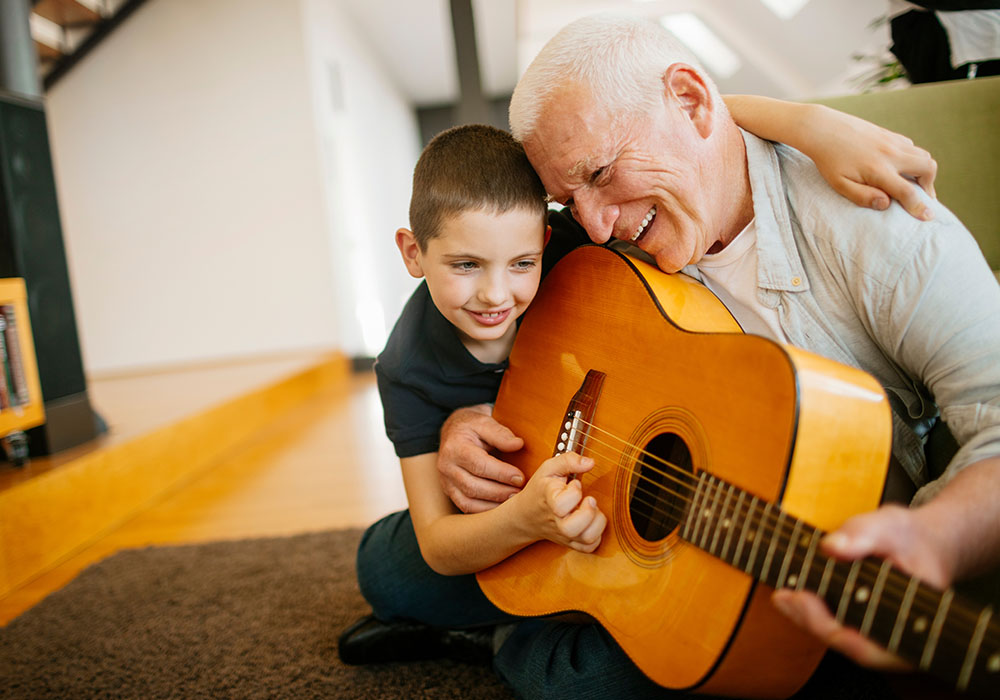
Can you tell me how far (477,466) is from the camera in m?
1.04

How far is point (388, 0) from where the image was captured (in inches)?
232

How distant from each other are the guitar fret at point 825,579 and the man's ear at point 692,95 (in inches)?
25.7

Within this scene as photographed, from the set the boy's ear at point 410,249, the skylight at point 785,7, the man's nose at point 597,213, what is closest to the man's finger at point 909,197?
the man's nose at point 597,213

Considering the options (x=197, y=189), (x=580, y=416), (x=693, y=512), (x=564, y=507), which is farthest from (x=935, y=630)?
(x=197, y=189)

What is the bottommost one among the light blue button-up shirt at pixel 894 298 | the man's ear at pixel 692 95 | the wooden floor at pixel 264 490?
the wooden floor at pixel 264 490

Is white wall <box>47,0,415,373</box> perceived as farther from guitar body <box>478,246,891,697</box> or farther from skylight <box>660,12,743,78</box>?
guitar body <box>478,246,891,697</box>

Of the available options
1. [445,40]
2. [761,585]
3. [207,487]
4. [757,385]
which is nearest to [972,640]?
[761,585]

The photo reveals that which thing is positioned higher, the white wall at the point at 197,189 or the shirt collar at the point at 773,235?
the white wall at the point at 197,189

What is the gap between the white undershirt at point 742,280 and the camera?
0.99 metres

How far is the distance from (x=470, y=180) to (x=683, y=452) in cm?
55

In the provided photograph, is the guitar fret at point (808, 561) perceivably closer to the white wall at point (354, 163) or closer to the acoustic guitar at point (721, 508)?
the acoustic guitar at point (721, 508)

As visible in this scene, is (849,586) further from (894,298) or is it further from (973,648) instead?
(894,298)

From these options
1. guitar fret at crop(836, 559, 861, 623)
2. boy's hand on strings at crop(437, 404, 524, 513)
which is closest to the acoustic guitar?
guitar fret at crop(836, 559, 861, 623)

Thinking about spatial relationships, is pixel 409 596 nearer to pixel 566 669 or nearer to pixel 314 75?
pixel 566 669
